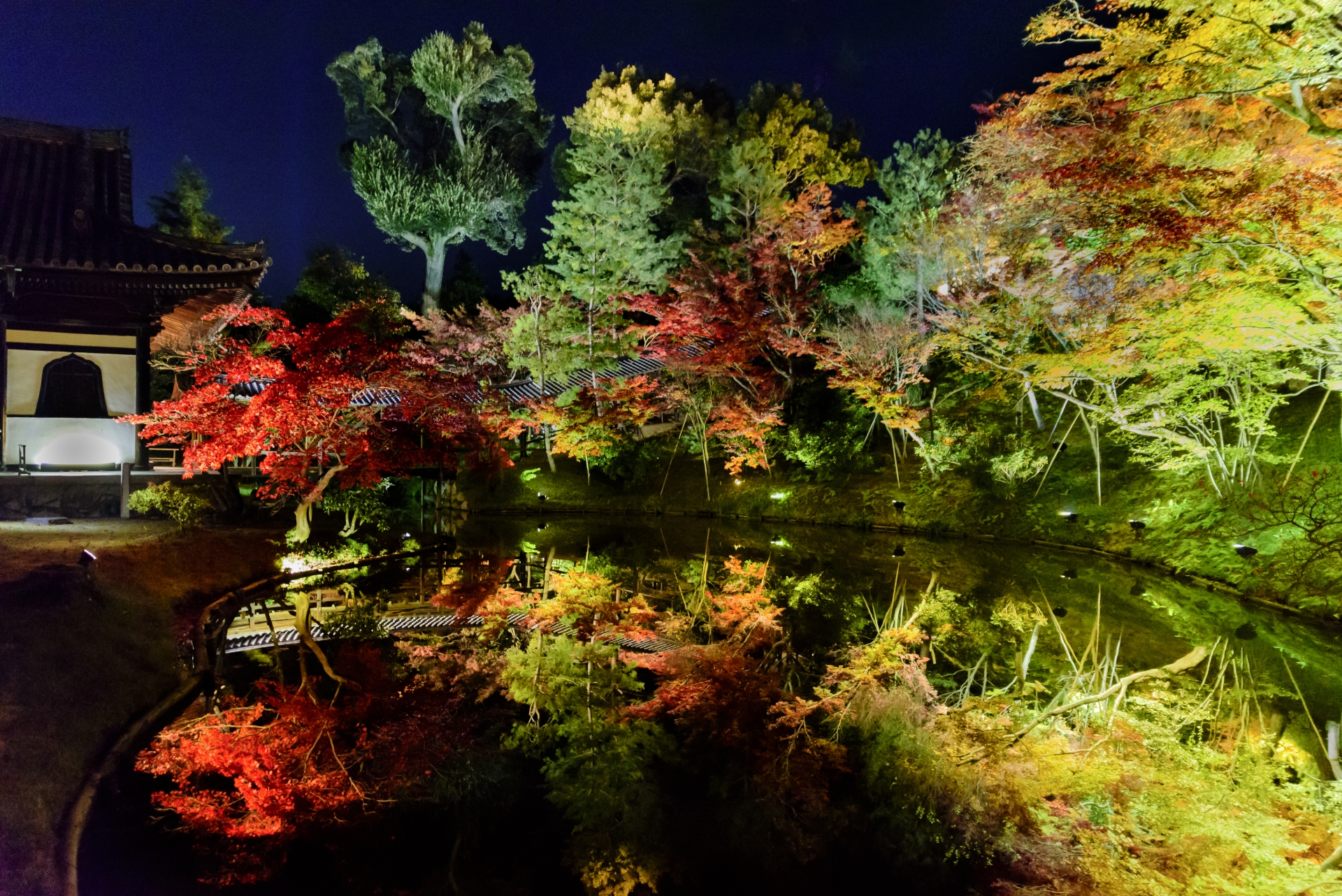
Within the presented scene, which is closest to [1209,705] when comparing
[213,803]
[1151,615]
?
[1151,615]

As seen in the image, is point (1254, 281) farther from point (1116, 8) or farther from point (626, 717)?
point (626, 717)

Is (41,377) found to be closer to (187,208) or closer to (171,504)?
(171,504)

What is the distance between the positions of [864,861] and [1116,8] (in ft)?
29.2

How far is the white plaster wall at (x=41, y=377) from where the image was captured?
1010 cm

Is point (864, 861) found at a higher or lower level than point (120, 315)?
lower

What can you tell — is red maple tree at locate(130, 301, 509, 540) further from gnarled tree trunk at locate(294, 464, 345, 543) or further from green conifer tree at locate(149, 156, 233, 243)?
green conifer tree at locate(149, 156, 233, 243)

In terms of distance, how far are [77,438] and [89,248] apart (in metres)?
3.36

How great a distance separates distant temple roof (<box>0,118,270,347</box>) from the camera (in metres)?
8.99

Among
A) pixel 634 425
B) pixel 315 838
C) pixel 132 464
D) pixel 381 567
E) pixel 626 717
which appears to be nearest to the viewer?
pixel 315 838

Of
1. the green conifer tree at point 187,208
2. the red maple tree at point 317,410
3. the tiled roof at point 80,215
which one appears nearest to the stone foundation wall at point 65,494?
the red maple tree at point 317,410

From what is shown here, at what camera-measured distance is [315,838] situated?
358 centimetres

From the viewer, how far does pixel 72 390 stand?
10.5 metres

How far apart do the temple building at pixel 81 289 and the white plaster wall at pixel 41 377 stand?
2cm

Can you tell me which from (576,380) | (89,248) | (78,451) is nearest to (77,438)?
(78,451)
